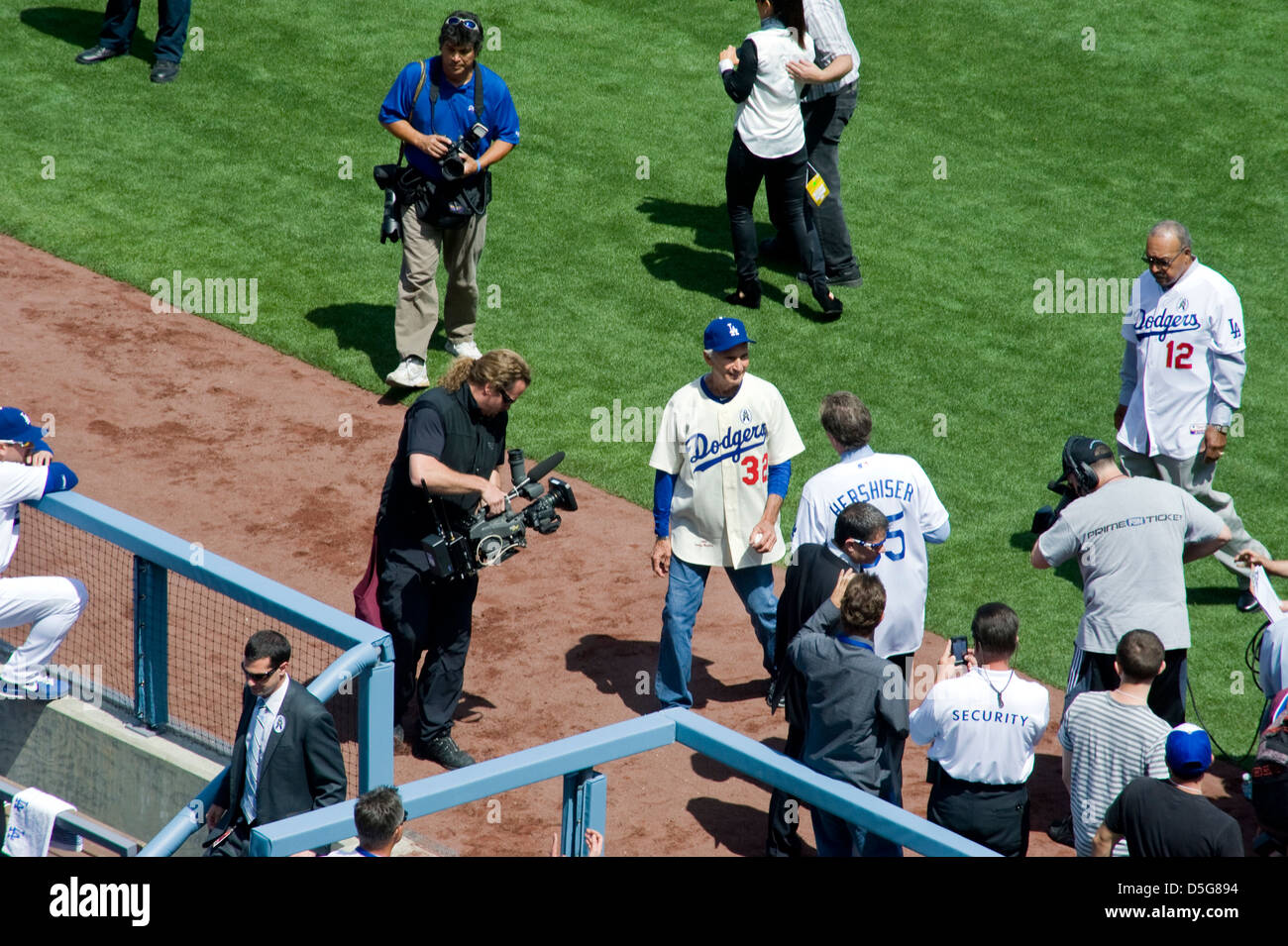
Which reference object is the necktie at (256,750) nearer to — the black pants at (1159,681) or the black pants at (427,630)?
the black pants at (427,630)

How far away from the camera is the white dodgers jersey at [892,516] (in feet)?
19.7

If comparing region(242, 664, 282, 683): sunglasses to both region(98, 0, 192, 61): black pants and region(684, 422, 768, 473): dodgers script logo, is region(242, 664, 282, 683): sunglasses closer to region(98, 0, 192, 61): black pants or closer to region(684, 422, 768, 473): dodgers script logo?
region(684, 422, 768, 473): dodgers script logo

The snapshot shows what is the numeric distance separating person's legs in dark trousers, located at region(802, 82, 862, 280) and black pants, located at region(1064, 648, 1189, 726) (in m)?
5.18

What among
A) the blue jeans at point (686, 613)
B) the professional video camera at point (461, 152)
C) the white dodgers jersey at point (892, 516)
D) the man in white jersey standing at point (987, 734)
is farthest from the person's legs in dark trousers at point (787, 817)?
the professional video camera at point (461, 152)

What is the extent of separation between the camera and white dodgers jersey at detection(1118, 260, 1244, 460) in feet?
23.7

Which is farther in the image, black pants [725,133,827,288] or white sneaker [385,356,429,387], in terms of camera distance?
black pants [725,133,827,288]

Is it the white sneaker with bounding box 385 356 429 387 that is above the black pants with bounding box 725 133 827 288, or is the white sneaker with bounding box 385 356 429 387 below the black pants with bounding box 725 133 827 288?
below

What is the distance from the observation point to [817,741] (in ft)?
17.5

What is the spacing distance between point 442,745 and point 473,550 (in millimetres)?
927

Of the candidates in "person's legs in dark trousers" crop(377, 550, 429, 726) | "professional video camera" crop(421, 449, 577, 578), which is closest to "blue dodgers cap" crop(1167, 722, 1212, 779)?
"professional video camera" crop(421, 449, 577, 578)

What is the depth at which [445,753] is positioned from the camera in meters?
6.46

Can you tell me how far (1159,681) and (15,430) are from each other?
5.00 m
